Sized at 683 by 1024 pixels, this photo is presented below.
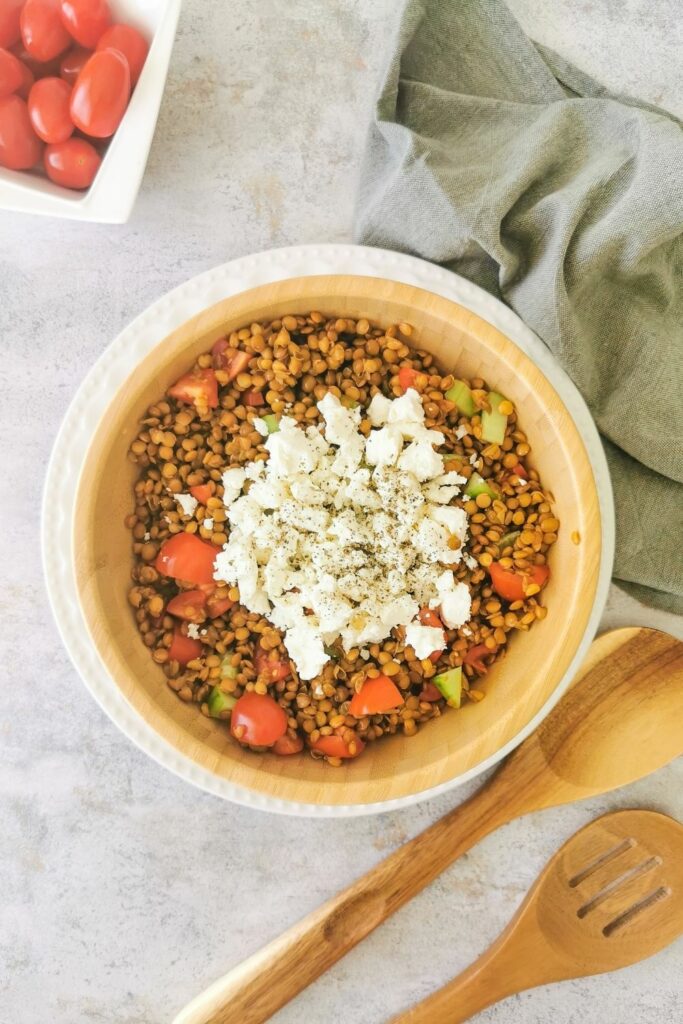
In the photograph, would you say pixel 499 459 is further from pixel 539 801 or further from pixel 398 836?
pixel 398 836

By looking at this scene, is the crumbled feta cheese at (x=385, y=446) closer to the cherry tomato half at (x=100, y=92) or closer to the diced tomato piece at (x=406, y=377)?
the diced tomato piece at (x=406, y=377)

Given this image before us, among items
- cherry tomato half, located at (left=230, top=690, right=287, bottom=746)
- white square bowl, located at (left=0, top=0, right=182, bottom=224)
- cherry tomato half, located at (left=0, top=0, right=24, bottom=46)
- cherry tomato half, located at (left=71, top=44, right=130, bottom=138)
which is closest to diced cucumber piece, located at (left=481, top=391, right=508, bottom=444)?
cherry tomato half, located at (left=230, top=690, right=287, bottom=746)

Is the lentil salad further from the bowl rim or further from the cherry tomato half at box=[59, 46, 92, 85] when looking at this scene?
the cherry tomato half at box=[59, 46, 92, 85]

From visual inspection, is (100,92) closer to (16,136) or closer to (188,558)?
(16,136)

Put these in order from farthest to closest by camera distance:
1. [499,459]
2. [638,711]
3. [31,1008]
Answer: [31,1008]
[638,711]
[499,459]

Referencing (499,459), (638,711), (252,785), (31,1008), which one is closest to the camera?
(252,785)

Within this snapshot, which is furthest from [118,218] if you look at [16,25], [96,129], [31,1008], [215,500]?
[31,1008]
